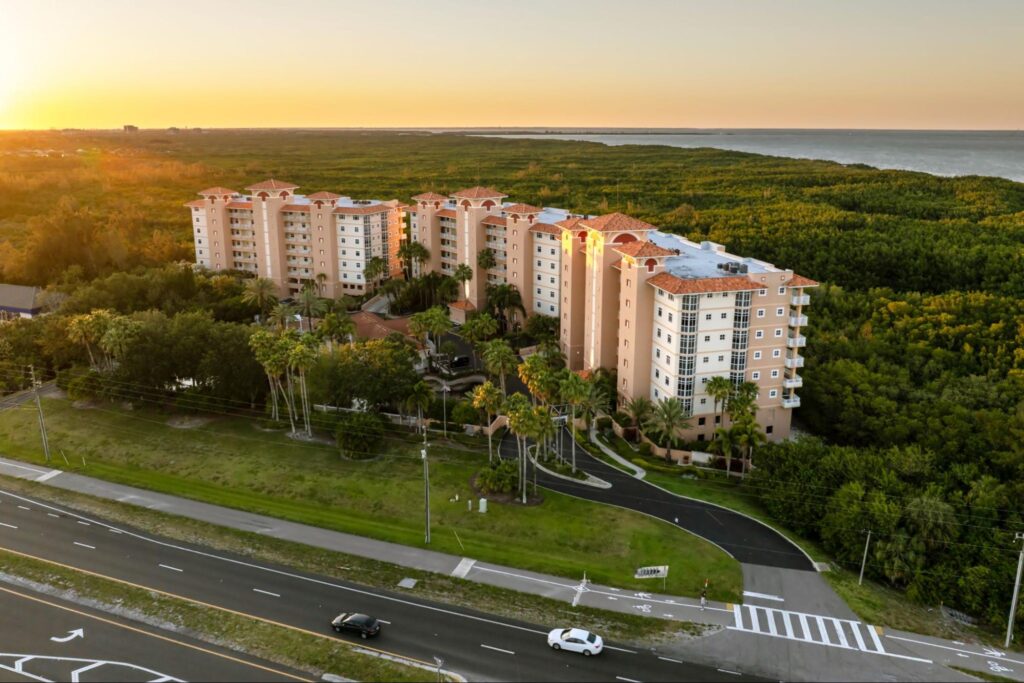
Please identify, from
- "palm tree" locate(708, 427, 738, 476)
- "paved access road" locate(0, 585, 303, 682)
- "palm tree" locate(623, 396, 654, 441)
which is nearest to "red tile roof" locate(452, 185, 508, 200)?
"palm tree" locate(623, 396, 654, 441)

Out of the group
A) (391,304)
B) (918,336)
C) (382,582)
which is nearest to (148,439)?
(382,582)

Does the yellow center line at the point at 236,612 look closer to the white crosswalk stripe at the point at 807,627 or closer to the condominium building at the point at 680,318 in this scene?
the white crosswalk stripe at the point at 807,627

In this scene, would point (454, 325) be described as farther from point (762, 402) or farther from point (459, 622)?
point (459, 622)

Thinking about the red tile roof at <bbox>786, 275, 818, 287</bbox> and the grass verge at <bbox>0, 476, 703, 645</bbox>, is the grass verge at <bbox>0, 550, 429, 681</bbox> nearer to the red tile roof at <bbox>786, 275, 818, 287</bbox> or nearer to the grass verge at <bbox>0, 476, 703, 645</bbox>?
the grass verge at <bbox>0, 476, 703, 645</bbox>

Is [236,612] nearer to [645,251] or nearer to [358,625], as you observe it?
[358,625]

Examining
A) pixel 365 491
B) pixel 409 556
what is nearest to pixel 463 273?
pixel 365 491

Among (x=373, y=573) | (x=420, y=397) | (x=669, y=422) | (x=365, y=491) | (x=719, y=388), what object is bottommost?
(x=373, y=573)

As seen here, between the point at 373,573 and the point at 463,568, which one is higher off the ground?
the point at 373,573
